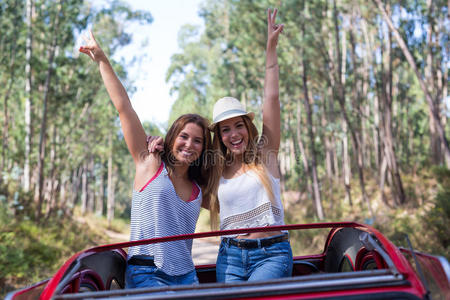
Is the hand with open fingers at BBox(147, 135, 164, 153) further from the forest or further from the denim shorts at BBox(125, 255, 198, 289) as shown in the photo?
the forest

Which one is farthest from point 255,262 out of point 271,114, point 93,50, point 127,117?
point 93,50

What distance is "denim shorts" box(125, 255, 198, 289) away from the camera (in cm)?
234

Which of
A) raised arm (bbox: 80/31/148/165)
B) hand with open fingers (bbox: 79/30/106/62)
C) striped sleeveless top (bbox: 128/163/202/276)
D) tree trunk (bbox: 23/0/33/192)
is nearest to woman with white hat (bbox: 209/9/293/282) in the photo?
striped sleeveless top (bbox: 128/163/202/276)

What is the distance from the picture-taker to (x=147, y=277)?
235 cm

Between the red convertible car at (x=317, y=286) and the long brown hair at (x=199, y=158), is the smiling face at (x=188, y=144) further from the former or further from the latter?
the red convertible car at (x=317, y=286)

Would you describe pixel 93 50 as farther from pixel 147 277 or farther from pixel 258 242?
pixel 258 242

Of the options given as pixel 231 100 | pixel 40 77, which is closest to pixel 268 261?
pixel 231 100

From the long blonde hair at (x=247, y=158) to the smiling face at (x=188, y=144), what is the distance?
0.22 metres

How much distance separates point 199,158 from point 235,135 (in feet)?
1.11

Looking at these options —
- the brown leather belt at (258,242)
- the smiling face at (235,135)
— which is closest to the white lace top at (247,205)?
the brown leather belt at (258,242)

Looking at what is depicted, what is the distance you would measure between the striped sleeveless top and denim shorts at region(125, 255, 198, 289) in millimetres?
40

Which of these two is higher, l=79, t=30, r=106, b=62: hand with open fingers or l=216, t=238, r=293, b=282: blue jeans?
l=79, t=30, r=106, b=62: hand with open fingers

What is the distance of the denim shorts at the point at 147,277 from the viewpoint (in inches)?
92.2

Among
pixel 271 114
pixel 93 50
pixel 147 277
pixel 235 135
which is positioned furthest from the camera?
pixel 271 114
